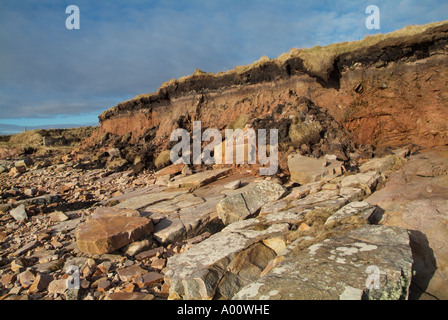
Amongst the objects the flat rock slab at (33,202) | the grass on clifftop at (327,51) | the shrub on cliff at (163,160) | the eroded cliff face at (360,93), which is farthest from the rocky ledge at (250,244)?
the shrub on cliff at (163,160)

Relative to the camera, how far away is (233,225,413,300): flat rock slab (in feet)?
8.39

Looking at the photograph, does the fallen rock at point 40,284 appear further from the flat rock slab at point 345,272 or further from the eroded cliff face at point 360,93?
the eroded cliff face at point 360,93

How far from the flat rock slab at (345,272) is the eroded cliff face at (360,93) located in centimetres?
657

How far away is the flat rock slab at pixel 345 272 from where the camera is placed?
2.56 meters

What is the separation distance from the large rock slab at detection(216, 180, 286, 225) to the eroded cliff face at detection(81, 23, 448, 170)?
4.19m

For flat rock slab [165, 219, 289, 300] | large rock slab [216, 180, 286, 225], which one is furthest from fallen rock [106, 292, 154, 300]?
large rock slab [216, 180, 286, 225]

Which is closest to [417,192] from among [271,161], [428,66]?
[271,161]

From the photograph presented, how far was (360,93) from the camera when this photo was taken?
9.76 meters

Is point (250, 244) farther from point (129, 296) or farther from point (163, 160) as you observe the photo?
point (163, 160)

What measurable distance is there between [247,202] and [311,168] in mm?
2908

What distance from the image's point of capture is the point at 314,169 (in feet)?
25.9

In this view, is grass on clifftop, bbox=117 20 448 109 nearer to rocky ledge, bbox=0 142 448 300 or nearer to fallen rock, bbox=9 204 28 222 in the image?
rocky ledge, bbox=0 142 448 300

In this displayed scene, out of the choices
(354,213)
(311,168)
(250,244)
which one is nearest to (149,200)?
Result: (250,244)

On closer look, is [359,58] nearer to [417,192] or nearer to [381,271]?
[417,192]
